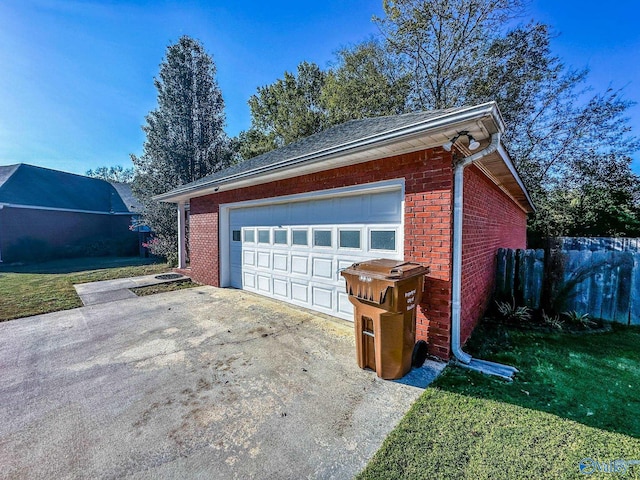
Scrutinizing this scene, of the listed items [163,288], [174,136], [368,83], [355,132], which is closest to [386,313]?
[355,132]

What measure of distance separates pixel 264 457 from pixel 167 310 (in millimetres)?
4668

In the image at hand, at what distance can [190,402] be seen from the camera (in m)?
2.61

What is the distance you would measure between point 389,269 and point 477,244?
2.30 meters

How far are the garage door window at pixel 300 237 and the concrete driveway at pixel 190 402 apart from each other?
171 centimetres

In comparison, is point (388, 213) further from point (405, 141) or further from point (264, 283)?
point (264, 283)

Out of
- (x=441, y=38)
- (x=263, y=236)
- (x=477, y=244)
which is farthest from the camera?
(x=441, y=38)

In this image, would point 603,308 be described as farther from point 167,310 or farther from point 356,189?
point 167,310

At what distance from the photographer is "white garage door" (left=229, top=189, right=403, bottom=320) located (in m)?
4.21

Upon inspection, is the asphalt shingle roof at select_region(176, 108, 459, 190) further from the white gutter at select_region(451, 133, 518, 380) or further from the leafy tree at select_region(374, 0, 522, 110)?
the leafy tree at select_region(374, 0, 522, 110)

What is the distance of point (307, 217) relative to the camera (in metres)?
5.40

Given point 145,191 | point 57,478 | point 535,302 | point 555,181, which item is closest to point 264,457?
point 57,478

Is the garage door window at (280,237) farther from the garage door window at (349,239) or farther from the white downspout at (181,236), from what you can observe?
Answer: the white downspout at (181,236)

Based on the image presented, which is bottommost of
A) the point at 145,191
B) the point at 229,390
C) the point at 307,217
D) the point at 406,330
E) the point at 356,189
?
the point at 229,390

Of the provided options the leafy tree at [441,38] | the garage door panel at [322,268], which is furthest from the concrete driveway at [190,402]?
the leafy tree at [441,38]
